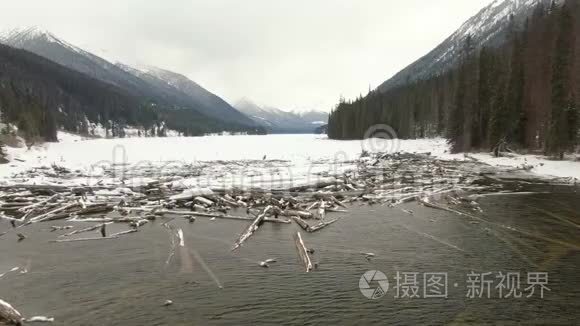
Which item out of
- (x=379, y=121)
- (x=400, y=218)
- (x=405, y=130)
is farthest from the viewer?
(x=379, y=121)

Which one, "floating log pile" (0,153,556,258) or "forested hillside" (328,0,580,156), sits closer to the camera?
"floating log pile" (0,153,556,258)

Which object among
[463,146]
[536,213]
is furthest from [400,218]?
[463,146]

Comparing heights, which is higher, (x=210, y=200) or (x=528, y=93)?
(x=528, y=93)

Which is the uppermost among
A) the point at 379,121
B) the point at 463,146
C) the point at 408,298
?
the point at 379,121

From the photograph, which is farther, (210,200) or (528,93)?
(528,93)

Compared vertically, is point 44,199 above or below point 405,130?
below

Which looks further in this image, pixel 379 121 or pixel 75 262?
pixel 379 121

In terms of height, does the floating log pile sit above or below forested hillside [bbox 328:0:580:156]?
below

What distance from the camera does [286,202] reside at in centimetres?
2162

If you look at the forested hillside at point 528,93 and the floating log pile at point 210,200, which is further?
the forested hillside at point 528,93

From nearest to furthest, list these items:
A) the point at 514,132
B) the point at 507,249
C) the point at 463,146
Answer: the point at 507,249 < the point at 514,132 < the point at 463,146

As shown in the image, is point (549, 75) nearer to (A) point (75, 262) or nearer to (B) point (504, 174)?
(B) point (504, 174)

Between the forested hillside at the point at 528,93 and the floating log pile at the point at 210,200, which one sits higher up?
the forested hillside at the point at 528,93

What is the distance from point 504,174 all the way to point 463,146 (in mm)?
29464
